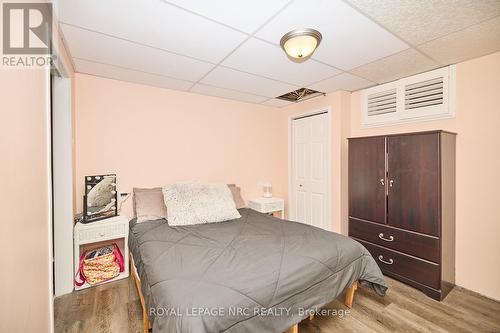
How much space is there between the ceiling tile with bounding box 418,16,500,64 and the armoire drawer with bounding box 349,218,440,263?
69.3 inches

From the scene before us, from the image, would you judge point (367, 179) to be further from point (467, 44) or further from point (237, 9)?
point (237, 9)

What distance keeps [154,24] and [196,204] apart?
1.70 metres

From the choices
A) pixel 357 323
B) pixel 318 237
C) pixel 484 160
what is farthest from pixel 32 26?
pixel 484 160

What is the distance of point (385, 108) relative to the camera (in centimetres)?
293

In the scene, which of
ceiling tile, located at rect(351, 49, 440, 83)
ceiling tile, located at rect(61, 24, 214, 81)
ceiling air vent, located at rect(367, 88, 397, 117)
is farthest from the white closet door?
ceiling tile, located at rect(61, 24, 214, 81)

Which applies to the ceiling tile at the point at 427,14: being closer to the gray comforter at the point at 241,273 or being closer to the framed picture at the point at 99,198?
the gray comforter at the point at 241,273

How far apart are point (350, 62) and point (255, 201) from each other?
2.32m

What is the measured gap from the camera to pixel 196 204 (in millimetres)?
2518

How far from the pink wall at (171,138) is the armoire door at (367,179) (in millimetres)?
1399

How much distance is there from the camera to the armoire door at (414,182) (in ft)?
7.25

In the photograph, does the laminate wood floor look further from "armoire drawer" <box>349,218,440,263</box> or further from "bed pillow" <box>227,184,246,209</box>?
"bed pillow" <box>227,184,246,209</box>

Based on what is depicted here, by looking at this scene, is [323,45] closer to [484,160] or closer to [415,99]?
[415,99]

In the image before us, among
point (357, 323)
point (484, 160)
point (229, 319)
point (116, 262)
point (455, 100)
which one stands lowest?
point (357, 323)

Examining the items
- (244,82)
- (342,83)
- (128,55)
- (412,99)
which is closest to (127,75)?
(128,55)
